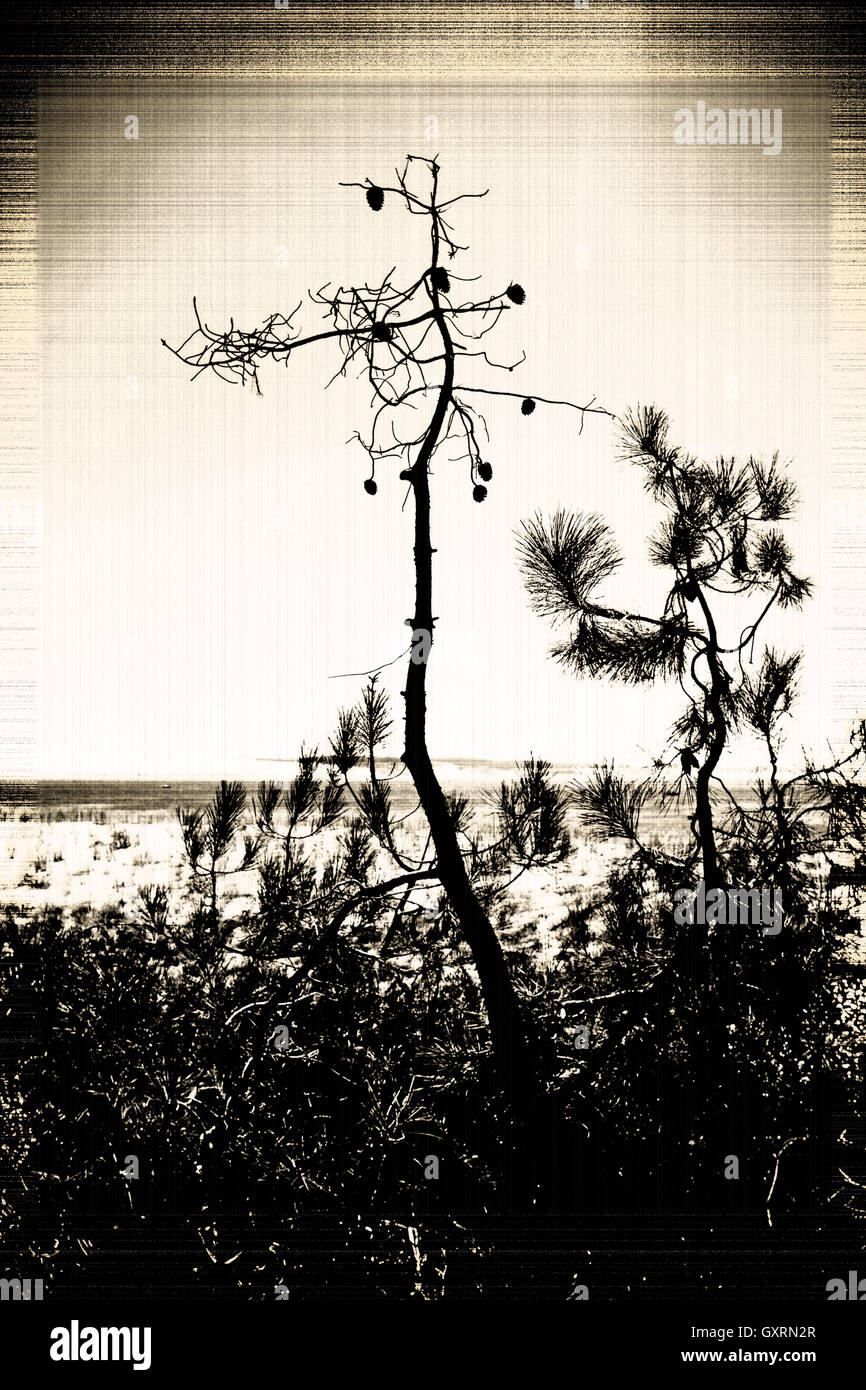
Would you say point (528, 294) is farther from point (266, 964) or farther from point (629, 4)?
point (266, 964)

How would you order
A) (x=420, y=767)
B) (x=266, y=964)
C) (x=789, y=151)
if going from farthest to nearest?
(x=789, y=151)
(x=266, y=964)
(x=420, y=767)

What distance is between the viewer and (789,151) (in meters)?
0.98

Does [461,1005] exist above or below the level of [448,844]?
below

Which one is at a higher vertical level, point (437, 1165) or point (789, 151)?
point (789, 151)

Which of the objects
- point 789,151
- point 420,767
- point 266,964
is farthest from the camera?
point 789,151

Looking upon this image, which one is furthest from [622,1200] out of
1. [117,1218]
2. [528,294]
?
[528,294]

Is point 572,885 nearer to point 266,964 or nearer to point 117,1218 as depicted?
point 266,964

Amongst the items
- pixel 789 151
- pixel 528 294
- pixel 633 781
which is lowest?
pixel 633 781

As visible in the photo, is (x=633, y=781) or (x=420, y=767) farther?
(x=633, y=781)

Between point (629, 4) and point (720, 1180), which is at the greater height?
point (629, 4)

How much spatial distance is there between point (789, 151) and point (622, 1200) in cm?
117

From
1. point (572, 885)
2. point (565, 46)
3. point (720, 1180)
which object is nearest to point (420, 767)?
point (572, 885)

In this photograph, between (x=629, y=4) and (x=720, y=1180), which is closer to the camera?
(x=720, y=1180)
